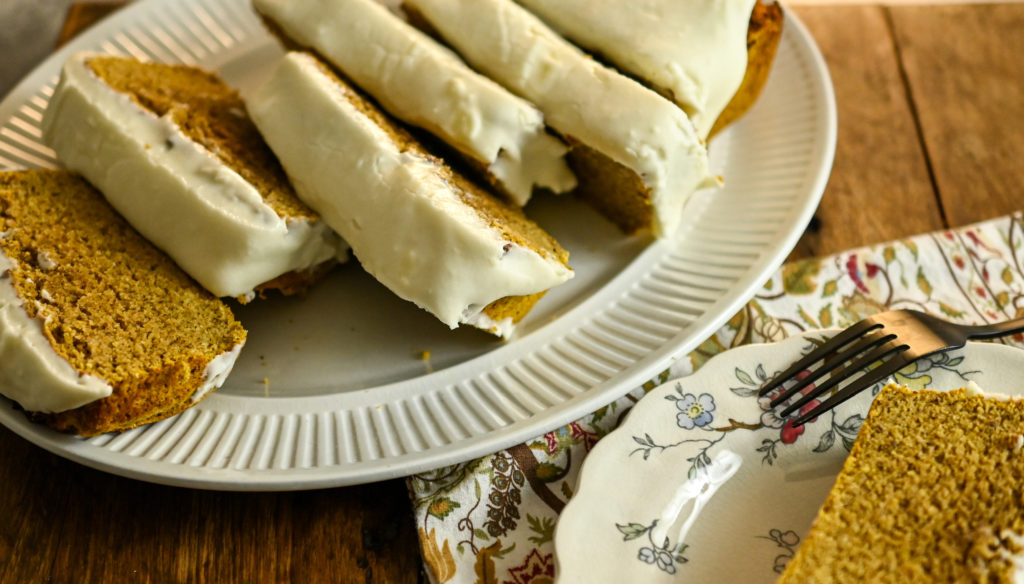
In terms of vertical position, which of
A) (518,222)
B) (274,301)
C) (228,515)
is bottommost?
(228,515)

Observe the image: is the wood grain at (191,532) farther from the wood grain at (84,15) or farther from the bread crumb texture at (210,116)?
the wood grain at (84,15)

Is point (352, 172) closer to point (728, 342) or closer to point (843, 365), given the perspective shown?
point (728, 342)

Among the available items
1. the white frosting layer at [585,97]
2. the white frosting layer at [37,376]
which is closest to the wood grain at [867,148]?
the white frosting layer at [585,97]

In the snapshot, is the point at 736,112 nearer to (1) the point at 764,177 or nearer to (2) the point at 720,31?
(1) the point at 764,177

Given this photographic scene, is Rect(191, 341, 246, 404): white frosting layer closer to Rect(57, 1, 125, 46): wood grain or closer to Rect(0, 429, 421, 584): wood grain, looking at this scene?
Rect(0, 429, 421, 584): wood grain

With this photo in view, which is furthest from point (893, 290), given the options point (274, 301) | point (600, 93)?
point (274, 301)

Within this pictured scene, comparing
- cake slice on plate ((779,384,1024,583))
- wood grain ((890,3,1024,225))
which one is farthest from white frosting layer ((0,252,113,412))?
wood grain ((890,3,1024,225))
